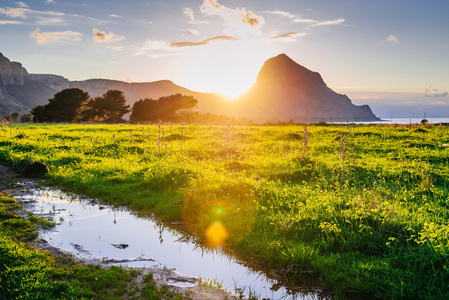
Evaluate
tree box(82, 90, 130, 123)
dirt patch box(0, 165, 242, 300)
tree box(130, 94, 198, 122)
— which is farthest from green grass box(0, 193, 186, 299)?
tree box(130, 94, 198, 122)

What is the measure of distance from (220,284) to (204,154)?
1081cm

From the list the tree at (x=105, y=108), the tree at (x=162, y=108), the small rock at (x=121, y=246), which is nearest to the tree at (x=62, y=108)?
the tree at (x=105, y=108)

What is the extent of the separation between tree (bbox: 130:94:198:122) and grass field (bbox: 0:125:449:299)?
58.6 m

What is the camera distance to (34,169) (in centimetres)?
1249

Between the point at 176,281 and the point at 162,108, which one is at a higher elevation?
the point at 162,108

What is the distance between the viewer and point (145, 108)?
75.1m

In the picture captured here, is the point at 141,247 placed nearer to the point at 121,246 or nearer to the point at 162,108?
the point at 121,246

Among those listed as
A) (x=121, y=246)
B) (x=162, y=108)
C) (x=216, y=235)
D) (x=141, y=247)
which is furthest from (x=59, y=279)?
(x=162, y=108)

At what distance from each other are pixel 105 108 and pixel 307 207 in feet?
235

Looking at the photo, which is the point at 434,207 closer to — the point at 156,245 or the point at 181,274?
the point at 181,274

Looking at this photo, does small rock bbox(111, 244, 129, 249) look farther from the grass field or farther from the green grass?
the grass field

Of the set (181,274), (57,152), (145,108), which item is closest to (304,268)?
(181,274)

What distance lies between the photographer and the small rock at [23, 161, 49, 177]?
12359mm

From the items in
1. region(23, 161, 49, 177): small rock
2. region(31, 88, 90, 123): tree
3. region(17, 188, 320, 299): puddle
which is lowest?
region(17, 188, 320, 299): puddle
